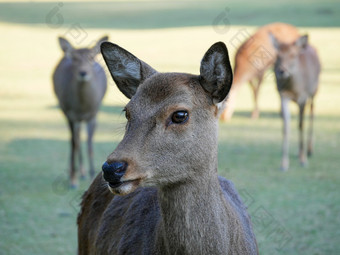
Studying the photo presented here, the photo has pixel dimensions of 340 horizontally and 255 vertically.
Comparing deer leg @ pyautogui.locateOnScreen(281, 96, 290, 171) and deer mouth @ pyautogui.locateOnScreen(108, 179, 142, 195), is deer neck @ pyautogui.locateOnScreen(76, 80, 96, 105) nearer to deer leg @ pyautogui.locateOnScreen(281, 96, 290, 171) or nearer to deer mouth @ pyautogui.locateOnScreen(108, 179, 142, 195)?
deer leg @ pyautogui.locateOnScreen(281, 96, 290, 171)

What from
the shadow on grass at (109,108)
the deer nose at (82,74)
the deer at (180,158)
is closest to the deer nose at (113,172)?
the deer at (180,158)

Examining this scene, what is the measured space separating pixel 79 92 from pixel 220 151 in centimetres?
239

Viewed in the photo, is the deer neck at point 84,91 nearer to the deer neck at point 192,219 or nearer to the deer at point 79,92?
the deer at point 79,92

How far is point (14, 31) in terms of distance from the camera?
23938 millimetres

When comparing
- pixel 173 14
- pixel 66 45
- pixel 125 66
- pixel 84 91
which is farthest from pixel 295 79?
pixel 173 14

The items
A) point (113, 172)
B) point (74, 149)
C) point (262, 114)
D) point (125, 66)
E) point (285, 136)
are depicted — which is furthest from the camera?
point (262, 114)

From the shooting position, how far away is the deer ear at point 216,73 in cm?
311

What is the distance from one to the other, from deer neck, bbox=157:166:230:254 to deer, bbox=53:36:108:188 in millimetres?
4984

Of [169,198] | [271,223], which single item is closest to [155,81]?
[169,198]

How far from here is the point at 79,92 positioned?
833cm

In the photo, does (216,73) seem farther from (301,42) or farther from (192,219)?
(301,42)

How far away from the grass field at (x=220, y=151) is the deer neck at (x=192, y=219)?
2.79 ft

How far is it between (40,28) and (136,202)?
73.1 feet

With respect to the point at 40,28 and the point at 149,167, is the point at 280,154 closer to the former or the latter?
the point at 149,167
